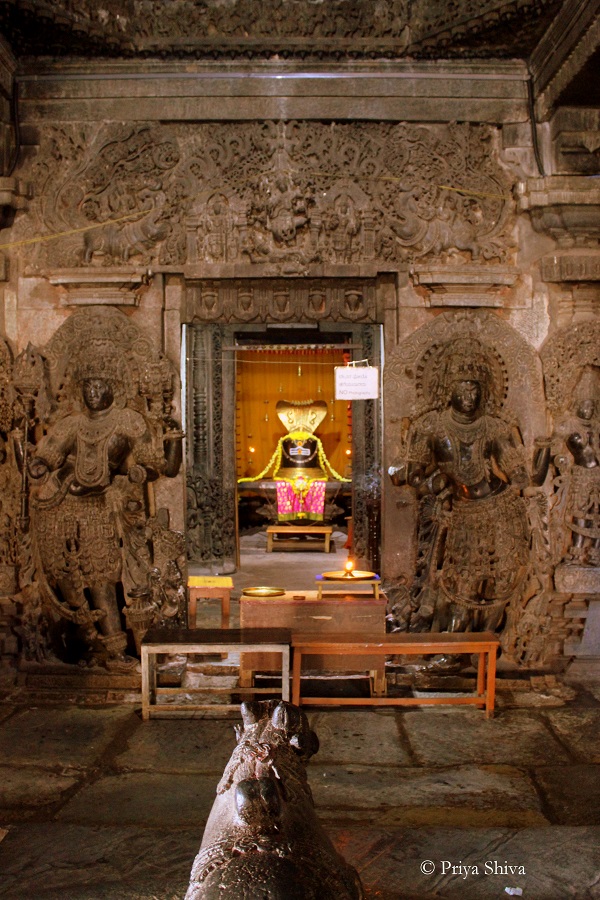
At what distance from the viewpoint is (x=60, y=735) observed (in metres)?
5.31

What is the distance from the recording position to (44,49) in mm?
6406

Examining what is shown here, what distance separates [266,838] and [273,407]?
42.7ft

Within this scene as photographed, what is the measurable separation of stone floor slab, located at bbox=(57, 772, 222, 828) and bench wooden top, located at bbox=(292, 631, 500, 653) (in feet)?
3.67

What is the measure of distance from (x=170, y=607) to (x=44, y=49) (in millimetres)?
4244

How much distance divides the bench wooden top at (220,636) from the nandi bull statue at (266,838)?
2.55m

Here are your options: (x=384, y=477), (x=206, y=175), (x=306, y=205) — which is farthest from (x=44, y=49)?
(x=384, y=477)

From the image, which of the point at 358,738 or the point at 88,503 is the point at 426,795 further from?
the point at 88,503

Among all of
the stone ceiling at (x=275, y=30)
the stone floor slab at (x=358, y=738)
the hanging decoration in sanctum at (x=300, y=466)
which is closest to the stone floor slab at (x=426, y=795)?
the stone floor slab at (x=358, y=738)

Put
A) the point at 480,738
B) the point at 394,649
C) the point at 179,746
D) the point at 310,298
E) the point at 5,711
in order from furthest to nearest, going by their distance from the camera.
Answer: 1. the point at 310,298
2. the point at 5,711
3. the point at 394,649
4. the point at 480,738
5. the point at 179,746

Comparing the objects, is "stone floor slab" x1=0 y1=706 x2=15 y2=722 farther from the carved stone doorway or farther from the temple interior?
the carved stone doorway

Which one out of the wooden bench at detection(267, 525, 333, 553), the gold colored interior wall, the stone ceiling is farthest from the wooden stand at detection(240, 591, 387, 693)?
the gold colored interior wall

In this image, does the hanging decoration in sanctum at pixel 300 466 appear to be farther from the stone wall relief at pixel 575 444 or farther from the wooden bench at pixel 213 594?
the stone wall relief at pixel 575 444

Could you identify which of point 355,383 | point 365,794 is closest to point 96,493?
point 355,383

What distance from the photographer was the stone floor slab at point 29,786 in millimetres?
4367
